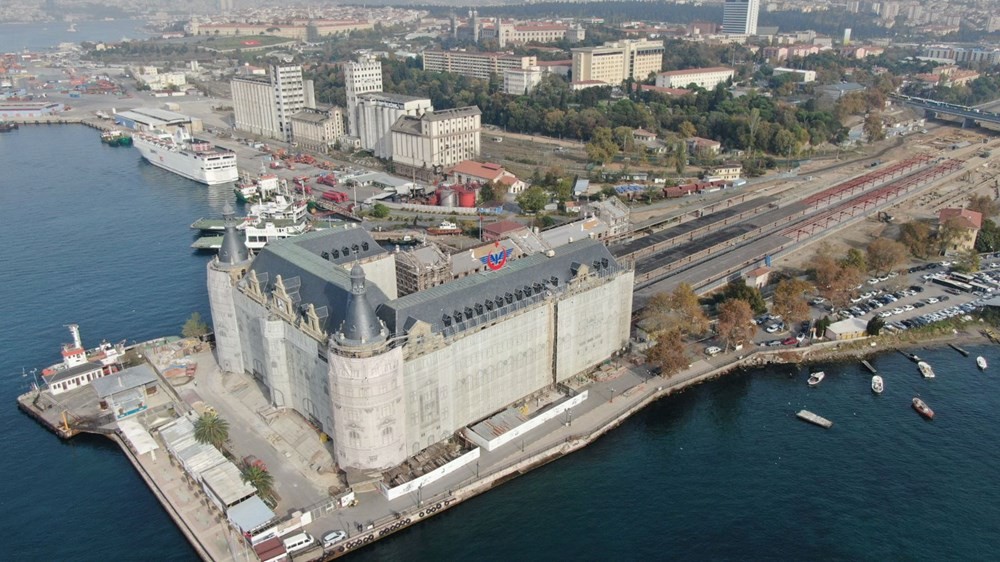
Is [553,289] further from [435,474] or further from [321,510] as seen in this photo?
[321,510]

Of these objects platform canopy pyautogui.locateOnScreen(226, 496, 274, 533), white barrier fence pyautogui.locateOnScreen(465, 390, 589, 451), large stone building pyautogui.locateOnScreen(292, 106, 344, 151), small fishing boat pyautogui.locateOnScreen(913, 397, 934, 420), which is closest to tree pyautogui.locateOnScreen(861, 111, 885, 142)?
small fishing boat pyautogui.locateOnScreen(913, 397, 934, 420)

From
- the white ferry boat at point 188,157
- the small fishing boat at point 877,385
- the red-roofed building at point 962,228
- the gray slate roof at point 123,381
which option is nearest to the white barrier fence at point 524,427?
the small fishing boat at point 877,385

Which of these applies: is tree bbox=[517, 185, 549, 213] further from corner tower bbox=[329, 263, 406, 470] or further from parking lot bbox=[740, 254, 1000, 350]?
corner tower bbox=[329, 263, 406, 470]

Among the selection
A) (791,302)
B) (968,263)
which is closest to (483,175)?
(791,302)

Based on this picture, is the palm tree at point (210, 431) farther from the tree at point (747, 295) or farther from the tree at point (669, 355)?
the tree at point (747, 295)

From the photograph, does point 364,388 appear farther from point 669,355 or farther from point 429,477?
point 669,355

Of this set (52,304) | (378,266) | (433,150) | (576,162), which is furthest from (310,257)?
(576,162)
